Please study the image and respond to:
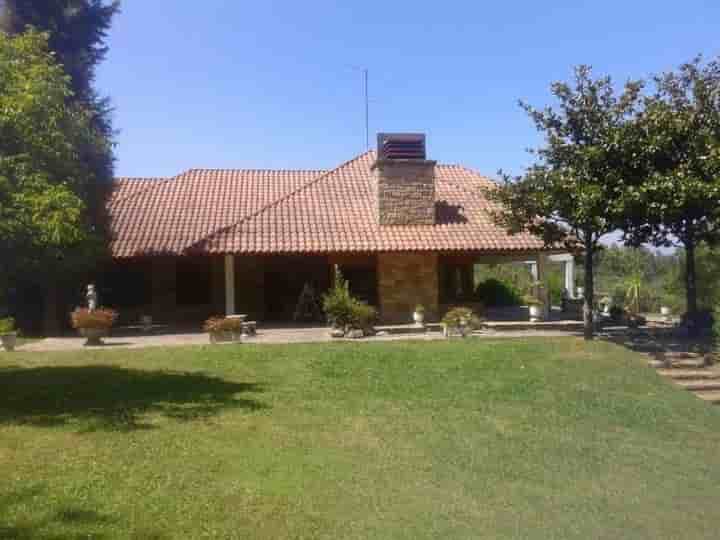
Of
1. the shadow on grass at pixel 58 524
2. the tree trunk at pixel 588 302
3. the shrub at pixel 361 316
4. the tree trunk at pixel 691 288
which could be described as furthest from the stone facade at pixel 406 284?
the shadow on grass at pixel 58 524

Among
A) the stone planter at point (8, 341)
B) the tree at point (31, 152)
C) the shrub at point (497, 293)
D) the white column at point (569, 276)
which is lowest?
the stone planter at point (8, 341)

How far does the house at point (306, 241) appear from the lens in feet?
62.4

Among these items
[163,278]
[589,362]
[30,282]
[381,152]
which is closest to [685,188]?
[589,362]

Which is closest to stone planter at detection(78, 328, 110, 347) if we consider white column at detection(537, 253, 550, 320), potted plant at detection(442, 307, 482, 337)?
potted plant at detection(442, 307, 482, 337)

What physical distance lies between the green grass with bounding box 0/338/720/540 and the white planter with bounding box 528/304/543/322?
18.2ft

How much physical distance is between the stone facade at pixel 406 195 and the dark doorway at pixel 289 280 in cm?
296

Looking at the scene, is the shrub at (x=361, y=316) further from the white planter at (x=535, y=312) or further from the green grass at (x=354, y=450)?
the white planter at (x=535, y=312)

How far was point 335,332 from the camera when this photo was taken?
54.3 ft

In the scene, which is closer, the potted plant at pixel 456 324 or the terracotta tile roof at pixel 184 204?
the potted plant at pixel 456 324

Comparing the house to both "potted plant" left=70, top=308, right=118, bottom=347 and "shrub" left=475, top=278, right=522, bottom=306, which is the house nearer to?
"potted plant" left=70, top=308, right=118, bottom=347

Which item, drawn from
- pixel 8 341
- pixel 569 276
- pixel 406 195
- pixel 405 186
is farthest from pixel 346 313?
pixel 569 276

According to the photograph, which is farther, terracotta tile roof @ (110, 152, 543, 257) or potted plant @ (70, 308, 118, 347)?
terracotta tile roof @ (110, 152, 543, 257)

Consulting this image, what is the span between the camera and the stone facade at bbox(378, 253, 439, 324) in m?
19.4

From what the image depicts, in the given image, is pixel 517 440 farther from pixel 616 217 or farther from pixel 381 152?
pixel 381 152
